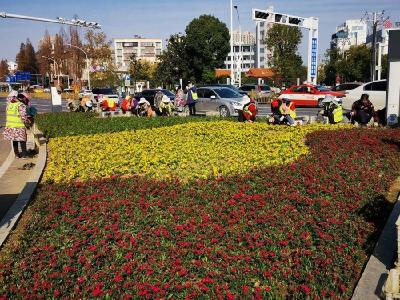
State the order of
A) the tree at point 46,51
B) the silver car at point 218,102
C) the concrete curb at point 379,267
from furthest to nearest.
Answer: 1. the tree at point 46,51
2. the silver car at point 218,102
3. the concrete curb at point 379,267

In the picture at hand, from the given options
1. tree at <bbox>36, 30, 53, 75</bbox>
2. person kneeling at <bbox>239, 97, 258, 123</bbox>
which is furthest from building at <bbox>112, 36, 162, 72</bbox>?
person kneeling at <bbox>239, 97, 258, 123</bbox>

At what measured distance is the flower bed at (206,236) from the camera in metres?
4.59

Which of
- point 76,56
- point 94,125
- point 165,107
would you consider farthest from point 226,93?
point 76,56

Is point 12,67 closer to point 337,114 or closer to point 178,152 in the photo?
point 337,114

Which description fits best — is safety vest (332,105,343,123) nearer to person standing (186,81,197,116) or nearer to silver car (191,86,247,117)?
silver car (191,86,247,117)

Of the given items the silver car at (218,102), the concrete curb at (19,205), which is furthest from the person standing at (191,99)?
the concrete curb at (19,205)

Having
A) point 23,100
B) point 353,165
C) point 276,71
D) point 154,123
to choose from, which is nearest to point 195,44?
point 276,71

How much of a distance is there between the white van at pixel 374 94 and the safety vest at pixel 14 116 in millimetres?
15399

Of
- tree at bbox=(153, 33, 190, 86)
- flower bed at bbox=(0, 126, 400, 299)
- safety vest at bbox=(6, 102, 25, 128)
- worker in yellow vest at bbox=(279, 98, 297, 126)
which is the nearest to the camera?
flower bed at bbox=(0, 126, 400, 299)

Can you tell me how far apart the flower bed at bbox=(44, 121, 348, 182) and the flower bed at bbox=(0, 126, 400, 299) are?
83 cm

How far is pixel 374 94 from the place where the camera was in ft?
67.5

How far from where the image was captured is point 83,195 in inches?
304

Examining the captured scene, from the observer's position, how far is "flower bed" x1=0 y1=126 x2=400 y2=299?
15.1ft

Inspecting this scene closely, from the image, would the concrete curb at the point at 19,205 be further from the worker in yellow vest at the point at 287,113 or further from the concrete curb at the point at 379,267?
the worker in yellow vest at the point at 287,113
